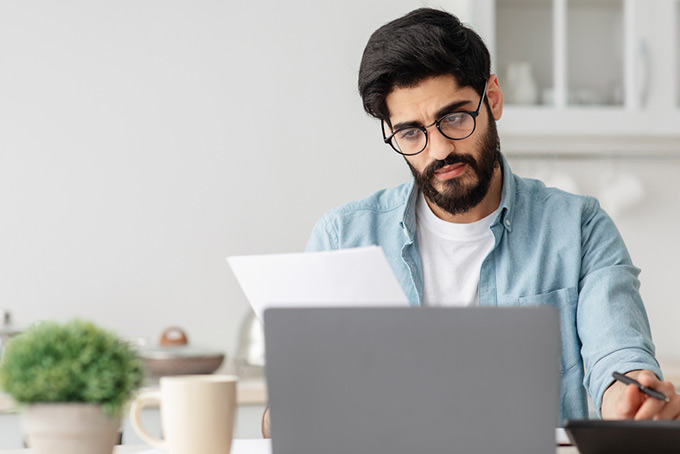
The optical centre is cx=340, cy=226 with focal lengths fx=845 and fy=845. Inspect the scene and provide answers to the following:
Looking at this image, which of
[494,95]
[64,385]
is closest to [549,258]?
[494,95]

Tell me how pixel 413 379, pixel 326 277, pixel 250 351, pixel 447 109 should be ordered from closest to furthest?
pixel 413 379 → pixel 326 277 → pixel 447 109 → pixel 250 351

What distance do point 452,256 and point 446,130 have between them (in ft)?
0.82

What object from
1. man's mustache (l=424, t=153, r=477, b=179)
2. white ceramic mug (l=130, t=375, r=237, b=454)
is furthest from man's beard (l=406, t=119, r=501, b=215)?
white ceramic mug (l=130, t=375, r=237, b=454)

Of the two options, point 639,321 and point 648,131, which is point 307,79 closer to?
point 648,131

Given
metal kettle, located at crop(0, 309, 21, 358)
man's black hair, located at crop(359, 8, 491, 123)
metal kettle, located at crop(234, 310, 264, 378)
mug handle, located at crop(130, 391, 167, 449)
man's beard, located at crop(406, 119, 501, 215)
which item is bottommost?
metal kettle, located at crop(234, 310, 264, 378)

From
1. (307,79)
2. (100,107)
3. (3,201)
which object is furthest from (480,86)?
(3,201)

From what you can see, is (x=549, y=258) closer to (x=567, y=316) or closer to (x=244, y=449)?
(x=567, y=316)

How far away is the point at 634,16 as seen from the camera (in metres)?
2.53

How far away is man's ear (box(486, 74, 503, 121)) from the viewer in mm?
1639

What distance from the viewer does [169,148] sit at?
255cm

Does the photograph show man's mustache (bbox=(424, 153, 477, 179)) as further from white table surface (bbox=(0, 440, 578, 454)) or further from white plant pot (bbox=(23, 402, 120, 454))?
white plant pot (bbox=(23, 402, 120, 454))

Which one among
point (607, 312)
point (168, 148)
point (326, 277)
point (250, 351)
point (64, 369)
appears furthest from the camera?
point (168, 148)

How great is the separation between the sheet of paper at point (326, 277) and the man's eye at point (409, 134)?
606 millimetres

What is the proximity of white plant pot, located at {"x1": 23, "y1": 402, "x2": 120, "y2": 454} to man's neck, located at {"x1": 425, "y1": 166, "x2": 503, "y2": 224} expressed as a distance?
936mm
